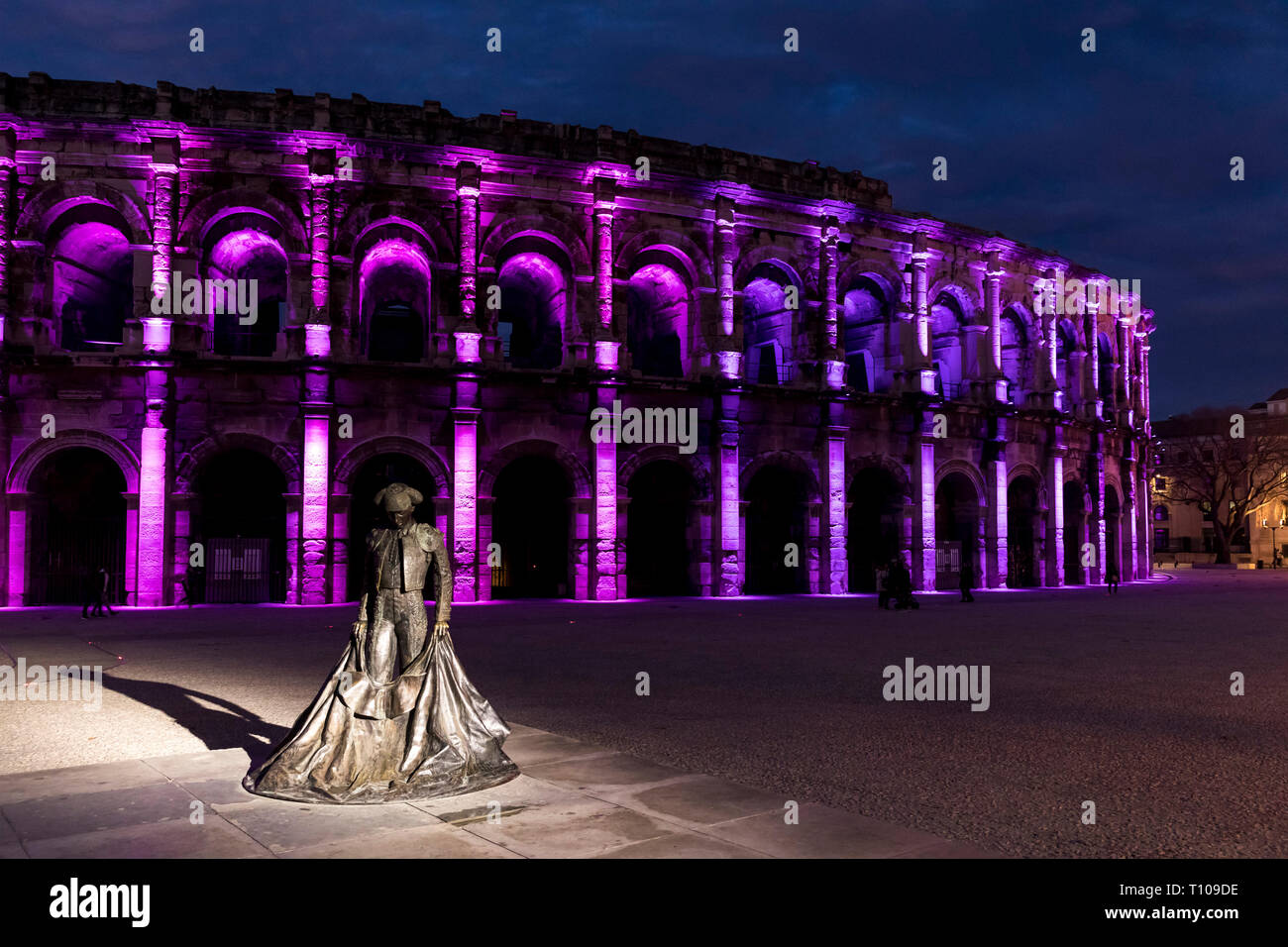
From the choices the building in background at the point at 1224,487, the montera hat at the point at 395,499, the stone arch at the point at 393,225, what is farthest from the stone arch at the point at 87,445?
the building in background at the point at 1224,487

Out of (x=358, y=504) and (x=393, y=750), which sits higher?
(x=358, y=504)

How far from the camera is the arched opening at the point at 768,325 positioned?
27.2 meters

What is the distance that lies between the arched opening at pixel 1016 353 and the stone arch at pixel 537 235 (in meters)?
15.8

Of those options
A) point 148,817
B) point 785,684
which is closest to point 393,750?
point 148,817

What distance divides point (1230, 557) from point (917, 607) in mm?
45472

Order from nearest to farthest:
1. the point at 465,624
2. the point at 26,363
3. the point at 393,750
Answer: the point at 393,750 < the point at 465,624 < the point at 26,363

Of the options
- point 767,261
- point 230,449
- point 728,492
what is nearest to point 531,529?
point 728,492

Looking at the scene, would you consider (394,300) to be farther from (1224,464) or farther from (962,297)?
(1224,464)

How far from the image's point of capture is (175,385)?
21391mm

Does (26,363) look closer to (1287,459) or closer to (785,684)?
(785,684)

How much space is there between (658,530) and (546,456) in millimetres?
3944

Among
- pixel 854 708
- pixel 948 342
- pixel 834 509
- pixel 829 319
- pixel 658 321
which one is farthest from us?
pixel 948 342

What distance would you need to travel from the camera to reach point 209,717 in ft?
27.8

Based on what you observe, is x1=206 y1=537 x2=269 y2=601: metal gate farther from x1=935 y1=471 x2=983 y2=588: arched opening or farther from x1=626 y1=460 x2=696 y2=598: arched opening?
x1=935 y1=471 x2=983 y2=588: arched opening
